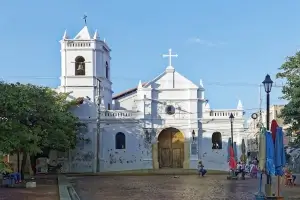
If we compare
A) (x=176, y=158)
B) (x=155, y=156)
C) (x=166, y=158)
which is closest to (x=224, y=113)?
(x=176, y=158)

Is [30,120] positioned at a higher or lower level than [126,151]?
higher

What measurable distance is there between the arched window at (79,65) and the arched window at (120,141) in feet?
21.8

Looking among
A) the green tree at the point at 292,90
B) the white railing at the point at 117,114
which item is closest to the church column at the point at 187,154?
the white railing at the point at 117,114

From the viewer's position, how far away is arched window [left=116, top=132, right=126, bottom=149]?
49094 millimetres

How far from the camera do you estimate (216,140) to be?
49.7 m

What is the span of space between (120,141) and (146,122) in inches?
117

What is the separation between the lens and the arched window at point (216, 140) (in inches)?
1944

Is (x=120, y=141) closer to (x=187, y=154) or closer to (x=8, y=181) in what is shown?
(x=187, y=154)

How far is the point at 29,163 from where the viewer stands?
44.8m

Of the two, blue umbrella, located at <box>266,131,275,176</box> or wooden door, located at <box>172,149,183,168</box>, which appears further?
wooden door, located at <box>172,149,183,168</box>

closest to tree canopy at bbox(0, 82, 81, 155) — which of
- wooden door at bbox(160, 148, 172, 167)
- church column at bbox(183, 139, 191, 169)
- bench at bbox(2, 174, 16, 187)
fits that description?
bench at bbox(2, 174, 16, 187)

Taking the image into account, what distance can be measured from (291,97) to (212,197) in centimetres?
813

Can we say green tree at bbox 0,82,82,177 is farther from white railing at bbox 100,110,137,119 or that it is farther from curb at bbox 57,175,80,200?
white railing at bbox 100,110,137,119

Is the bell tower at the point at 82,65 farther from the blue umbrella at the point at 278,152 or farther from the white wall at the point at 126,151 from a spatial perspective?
the blue umbrella at the point at 278,152
